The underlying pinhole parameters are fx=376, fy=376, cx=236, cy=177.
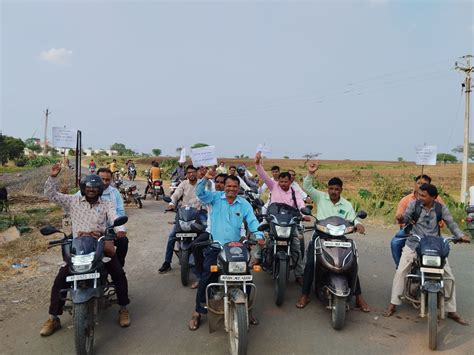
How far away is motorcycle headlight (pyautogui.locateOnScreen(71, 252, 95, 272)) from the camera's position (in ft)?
12.2

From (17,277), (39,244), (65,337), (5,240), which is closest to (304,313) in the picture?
(65,337)

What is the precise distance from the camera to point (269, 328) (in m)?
4.46

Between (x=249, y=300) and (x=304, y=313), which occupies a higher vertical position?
(x=249, y=300)

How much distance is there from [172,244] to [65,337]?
2.60 m

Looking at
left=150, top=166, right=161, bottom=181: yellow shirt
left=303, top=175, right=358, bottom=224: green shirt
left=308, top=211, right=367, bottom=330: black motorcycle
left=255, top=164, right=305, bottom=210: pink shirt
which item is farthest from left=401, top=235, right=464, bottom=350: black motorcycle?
left=150, top=166, right=161, bottom=181: yellow shirt

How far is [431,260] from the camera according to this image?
4.18 metres

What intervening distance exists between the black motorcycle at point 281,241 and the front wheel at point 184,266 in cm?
127

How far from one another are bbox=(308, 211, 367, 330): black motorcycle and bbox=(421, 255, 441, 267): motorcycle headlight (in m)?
0.76

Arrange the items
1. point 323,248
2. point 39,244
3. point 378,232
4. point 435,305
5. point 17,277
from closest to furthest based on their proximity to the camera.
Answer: point 435,305 < point 323,248 < point 17,277 < point 39,244 < point 378,232

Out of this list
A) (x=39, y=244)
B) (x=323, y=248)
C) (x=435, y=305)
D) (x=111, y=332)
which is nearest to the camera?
(x=435, y=305)

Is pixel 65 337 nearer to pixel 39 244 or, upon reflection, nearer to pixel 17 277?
pixel 17 277

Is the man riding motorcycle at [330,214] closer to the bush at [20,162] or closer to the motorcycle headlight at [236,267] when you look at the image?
the motorcycle headlight at [236,267]

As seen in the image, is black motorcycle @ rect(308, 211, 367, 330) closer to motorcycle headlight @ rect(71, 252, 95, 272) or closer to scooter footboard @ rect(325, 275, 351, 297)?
scooter footboard @ rect(325, 275, 351, 297)

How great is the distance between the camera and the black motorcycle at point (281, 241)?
5016mm
